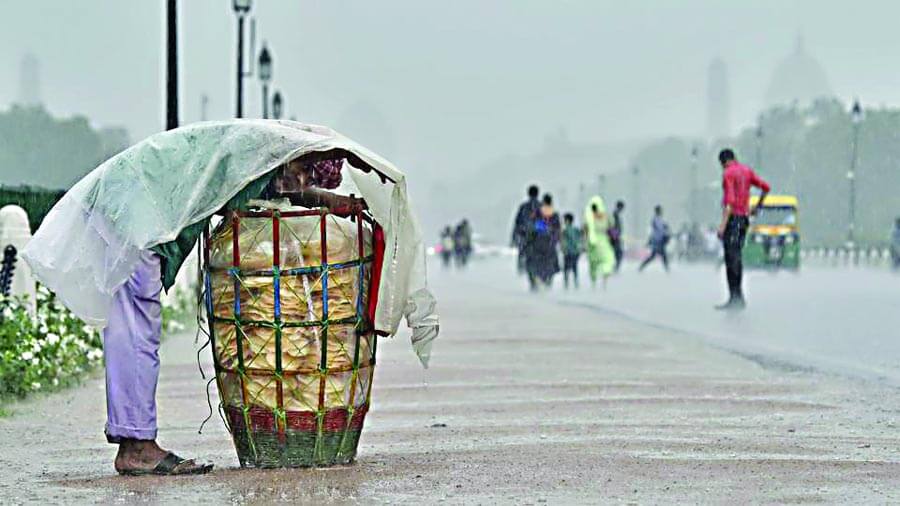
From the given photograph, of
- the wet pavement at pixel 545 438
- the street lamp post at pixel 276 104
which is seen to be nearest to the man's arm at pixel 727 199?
the wet pavement at pixel 545 438

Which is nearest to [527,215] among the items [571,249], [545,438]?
[571,249]

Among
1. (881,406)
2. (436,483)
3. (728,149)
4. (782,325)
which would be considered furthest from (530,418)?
(728,149)

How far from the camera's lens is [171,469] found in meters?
8.09

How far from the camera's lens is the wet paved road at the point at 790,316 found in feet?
52.1

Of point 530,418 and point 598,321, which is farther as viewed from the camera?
point 598,321

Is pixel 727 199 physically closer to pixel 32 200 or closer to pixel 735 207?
pixel 735 207

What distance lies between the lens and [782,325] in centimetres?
2092

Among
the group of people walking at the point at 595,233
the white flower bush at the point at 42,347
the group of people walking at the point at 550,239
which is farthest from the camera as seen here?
the group of people walking at the point at 550,239

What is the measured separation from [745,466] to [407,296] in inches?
62.7

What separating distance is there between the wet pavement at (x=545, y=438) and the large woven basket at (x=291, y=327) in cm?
17

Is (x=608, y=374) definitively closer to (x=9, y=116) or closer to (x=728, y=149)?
(x=728, y=149)

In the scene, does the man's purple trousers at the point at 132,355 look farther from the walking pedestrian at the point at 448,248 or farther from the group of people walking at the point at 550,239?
the walking pedestrian at the point at 448,248

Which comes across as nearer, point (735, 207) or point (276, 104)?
point (735, 207)

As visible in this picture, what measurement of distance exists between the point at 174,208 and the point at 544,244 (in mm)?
23448
